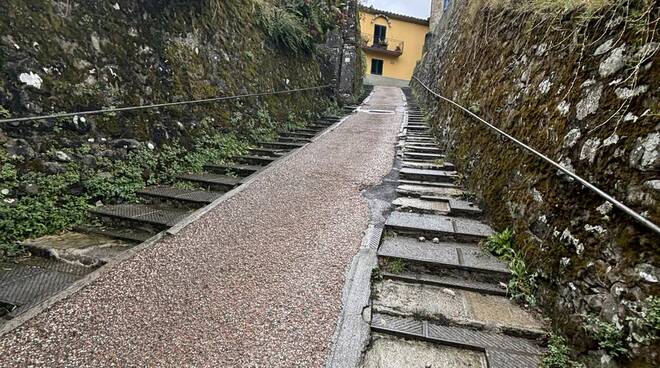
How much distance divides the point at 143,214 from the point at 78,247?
69cm

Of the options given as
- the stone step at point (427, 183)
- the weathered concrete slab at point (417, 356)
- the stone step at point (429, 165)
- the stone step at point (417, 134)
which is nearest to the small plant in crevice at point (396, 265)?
the weathered concrete slab at point (417, 356)

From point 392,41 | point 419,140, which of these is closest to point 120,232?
point 419,140

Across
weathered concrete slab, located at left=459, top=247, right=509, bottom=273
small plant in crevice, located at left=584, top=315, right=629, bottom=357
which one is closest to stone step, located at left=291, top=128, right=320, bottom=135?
weathered concrete slab, located at left=459, top=247, right=509, bottom=273

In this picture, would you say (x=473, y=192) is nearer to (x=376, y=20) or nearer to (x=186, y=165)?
(x=186, y=165)

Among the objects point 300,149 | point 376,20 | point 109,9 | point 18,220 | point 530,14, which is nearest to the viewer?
point 18,220

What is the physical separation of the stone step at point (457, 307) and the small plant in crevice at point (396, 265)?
144 mm

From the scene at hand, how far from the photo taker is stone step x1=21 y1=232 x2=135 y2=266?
2859mm

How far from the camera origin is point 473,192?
161 inches

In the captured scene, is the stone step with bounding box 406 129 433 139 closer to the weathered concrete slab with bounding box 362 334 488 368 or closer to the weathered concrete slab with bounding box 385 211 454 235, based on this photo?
the weathered concrete slab with bounding box 385 211 454 235

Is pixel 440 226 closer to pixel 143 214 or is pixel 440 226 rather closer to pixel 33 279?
pixel 143 214

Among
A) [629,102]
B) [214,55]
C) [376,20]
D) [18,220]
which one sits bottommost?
[18,220]

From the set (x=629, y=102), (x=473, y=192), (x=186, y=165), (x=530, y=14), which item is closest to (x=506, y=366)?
(x=629, y=102)

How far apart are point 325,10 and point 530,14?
821 cm

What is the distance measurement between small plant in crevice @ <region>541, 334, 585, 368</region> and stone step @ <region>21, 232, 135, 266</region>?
10.5 feet
